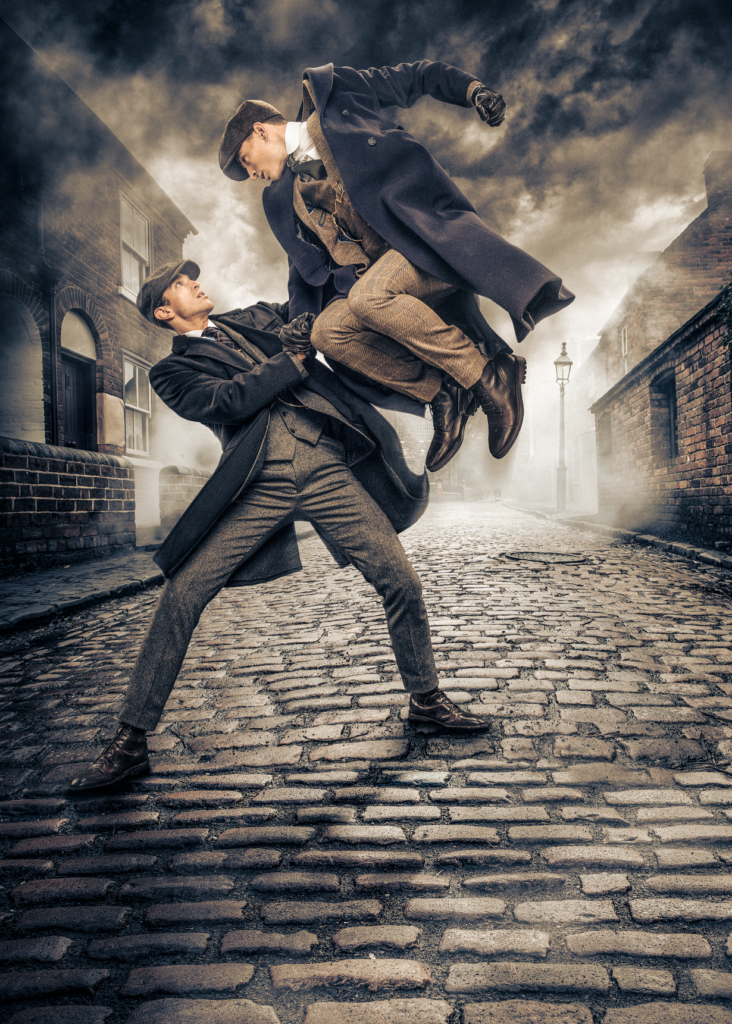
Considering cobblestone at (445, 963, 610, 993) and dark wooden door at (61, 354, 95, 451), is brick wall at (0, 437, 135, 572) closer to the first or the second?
dark wooden door at (61, 354, 95, 451)

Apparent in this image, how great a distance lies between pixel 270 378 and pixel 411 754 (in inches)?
58.8

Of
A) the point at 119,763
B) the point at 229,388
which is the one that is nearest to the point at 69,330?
the point at 229,388

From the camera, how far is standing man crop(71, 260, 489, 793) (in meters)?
2.04

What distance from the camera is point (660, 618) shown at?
432 cm

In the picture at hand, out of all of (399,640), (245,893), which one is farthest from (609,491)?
(245,893)

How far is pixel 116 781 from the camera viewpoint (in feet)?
6.86

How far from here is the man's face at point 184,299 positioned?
7.45 feet

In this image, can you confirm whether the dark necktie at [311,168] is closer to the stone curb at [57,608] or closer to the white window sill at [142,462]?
the stone curb at [57,608]

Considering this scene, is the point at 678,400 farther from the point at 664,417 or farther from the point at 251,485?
the point at 251,485

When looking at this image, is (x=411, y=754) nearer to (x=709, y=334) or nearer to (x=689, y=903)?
(x=689, y=903)

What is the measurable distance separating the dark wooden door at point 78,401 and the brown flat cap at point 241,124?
32.7 feet

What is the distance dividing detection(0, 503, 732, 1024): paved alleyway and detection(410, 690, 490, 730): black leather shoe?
7 centimetres

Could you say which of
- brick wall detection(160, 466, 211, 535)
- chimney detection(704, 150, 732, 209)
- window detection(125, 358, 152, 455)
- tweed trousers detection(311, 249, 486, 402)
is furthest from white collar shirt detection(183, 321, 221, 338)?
chimney detection(704, 150, 732, 209)

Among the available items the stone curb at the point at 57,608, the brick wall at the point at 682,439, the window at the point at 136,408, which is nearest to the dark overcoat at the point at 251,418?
the stone curb at the point at 57,608
